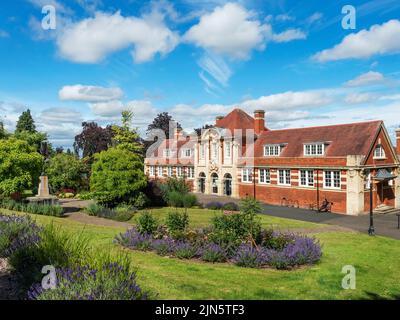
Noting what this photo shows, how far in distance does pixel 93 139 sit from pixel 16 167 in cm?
4371

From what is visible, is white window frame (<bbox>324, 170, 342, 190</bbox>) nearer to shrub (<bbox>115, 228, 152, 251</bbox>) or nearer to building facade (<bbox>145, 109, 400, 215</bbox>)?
building facade (<bbox>145, 109, 400, 215</bbox>)

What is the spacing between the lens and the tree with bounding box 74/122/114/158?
217ft

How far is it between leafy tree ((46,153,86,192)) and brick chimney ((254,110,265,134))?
24.1 m

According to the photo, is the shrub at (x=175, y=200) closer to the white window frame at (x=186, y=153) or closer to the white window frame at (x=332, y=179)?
the white window frame at (x=332, y=179)

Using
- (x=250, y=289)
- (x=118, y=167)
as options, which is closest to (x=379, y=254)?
(x=250, y=289)

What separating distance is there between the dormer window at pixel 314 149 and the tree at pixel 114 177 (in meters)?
17.1

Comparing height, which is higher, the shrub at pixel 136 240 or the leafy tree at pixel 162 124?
the leafy tree at pixel 162 124

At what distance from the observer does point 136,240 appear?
12469 mm

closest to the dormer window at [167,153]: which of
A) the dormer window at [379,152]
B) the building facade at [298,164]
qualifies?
the building facade at [298,164]

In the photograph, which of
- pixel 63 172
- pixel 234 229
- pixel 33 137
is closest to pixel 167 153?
pixel 63 172

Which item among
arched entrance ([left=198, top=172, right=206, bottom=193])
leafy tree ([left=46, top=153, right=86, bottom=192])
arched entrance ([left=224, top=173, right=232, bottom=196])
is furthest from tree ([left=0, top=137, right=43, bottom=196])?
arched entrance ([left=198, top=172, right=206, bottom=193])

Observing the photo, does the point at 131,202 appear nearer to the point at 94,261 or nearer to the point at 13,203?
the point at 13,203

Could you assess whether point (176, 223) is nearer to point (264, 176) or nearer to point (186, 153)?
point (264, 176)

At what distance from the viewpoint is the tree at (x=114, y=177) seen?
28922 mm
